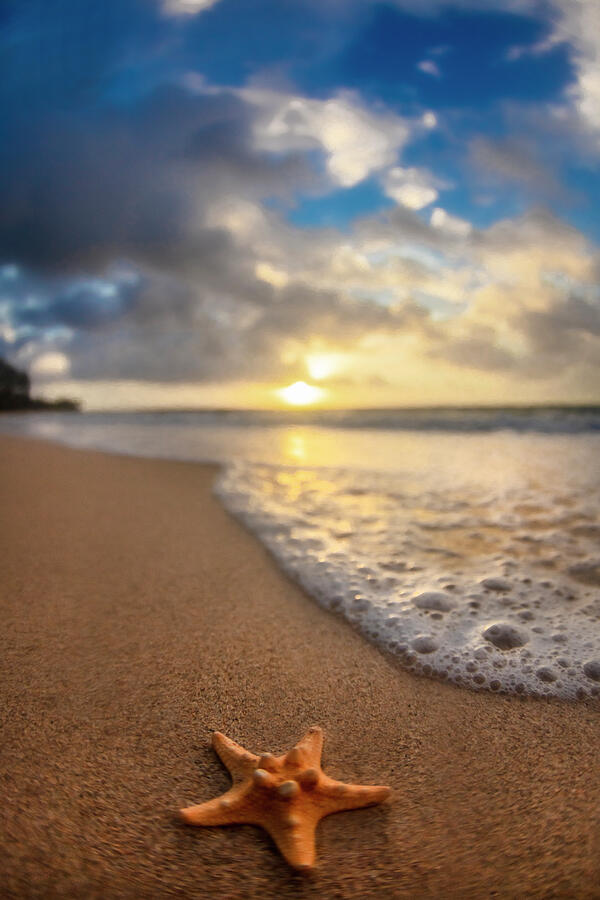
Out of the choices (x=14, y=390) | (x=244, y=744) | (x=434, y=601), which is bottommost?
(x=244, y=744)

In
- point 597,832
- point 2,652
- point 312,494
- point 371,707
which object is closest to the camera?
point 597,832

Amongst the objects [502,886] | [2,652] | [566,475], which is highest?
[566,475]

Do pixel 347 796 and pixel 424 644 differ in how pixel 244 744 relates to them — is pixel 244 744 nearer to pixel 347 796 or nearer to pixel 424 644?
pixel 347 796

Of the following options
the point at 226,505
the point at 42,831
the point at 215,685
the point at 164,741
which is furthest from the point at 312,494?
the point at 42,831

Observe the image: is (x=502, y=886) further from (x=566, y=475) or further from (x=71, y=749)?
(x=566, y=475)

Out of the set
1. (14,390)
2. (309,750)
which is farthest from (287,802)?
(14,390)

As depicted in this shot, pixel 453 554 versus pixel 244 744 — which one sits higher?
pixel 453 554

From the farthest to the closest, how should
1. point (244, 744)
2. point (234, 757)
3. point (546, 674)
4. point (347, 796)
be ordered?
point (546, 674)
point (244, 744)
point (234, 757)
point (347, 796)
